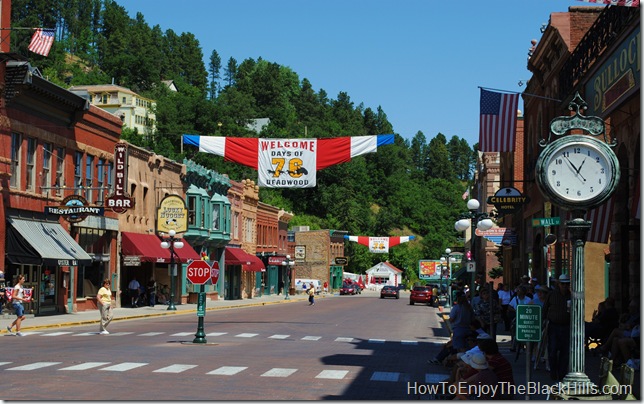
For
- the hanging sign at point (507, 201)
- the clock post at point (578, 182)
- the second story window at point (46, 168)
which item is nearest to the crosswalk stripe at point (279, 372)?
the clock post at point (578, 182)

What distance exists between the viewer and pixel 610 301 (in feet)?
72.7

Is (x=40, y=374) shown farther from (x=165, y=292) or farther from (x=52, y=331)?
(x=165, y=292)

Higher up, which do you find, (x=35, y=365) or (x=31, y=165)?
(x=31, y=165)

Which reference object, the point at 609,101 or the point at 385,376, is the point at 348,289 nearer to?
the point at 609,101

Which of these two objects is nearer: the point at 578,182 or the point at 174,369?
the point at 578,182

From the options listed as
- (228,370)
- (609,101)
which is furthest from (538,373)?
(228,370)

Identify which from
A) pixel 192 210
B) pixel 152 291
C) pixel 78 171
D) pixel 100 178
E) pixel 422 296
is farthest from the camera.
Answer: pixel 422 296

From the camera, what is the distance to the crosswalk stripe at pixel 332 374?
18.0 metres

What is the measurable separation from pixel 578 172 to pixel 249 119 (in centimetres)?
13121

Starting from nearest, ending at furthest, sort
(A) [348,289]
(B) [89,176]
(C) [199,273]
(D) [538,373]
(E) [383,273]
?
1. (D) [538,373]
2. (C) [199,273]
3. (B) [89,176]
4. (A) [348,289]
5. (E) [383,273]

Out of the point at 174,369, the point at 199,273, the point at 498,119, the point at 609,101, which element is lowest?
the point at 174,369

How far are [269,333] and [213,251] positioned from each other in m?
39.9

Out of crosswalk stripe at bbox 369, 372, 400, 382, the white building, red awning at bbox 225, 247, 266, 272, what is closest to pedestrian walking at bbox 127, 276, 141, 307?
red awning at bbox 225, 247, 266, 272

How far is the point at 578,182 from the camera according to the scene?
1133cm
